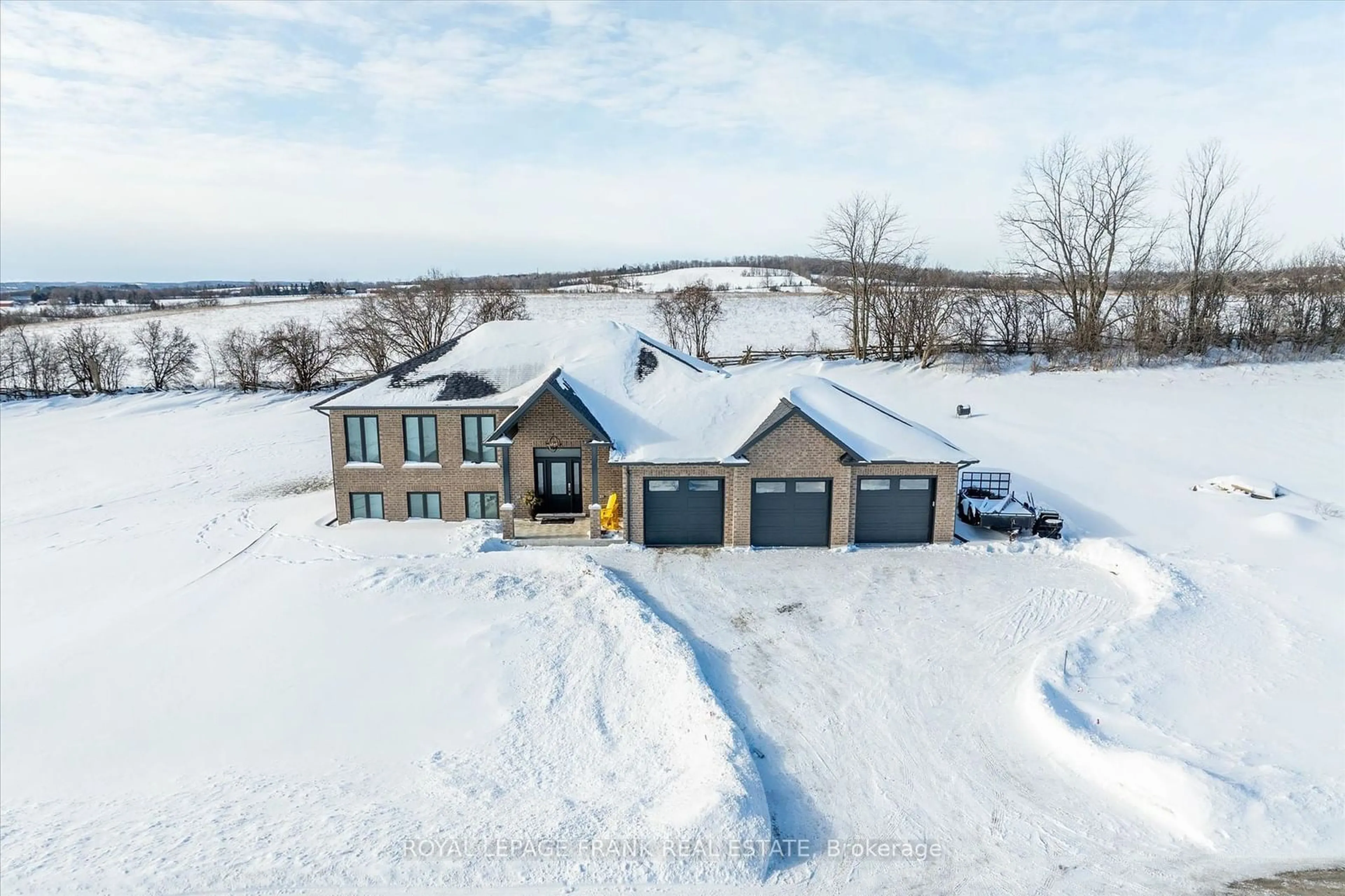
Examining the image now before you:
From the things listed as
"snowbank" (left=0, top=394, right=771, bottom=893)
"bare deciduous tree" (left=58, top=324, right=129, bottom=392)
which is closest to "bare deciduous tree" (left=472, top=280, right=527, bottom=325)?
"bare deciduous tree" (left=58, top=324, right=129, bottom=392)

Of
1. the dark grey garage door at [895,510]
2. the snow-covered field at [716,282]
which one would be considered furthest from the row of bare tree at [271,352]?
the dark grey garage door at [895,510]

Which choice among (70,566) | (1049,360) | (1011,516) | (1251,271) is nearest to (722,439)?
(1011,516)

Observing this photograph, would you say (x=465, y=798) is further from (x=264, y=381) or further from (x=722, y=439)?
(x=264, y=381)

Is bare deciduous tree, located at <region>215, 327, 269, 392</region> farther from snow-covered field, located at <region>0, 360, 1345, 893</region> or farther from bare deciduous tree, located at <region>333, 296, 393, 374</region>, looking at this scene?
snow-covered field, located at <region>0, 360, 1345, 893</region>

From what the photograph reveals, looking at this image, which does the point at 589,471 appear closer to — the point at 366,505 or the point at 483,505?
the point at 483,505

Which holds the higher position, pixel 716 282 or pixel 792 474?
pixel 716 282

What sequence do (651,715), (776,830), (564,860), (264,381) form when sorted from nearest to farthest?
1. (564,860)
2. (776,830)
3. (651,715)
4. (264,381)

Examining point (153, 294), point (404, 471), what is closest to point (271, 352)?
point (404, 471)
